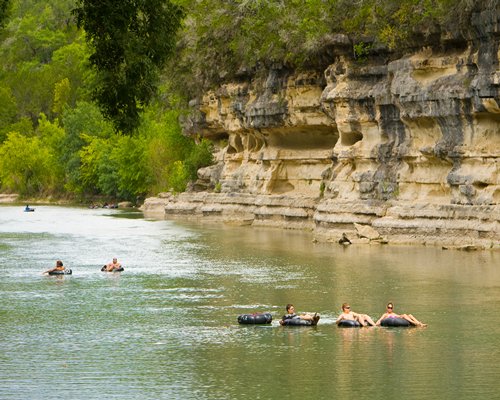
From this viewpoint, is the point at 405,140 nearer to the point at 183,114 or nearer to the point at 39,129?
the point at 183,114

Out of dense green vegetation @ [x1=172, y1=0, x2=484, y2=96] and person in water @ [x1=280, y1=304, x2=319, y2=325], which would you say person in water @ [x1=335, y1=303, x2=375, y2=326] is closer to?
person in water @ [x1=280, y1=304, x2=319, y2=325]

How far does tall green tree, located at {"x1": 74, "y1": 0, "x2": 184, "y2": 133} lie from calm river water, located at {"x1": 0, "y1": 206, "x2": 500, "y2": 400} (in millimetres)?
5966

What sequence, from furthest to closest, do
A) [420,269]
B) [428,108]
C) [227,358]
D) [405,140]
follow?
[405,140] < [428,108] < [420,269] < [227,358]

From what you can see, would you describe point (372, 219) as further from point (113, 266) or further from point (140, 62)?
point (140, 62)

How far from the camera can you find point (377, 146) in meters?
60.1

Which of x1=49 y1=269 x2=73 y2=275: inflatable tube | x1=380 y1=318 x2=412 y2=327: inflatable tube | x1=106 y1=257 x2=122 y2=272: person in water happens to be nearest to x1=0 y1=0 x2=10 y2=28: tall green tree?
x1=380 y1=318 x2=412 y2=327: inflatable tube

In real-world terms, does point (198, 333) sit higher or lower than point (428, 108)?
lower

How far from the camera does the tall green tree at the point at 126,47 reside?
74.8 ft

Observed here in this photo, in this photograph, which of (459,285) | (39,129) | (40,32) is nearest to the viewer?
(459,285)

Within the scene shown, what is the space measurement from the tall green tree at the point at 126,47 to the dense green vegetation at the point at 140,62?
0.02m

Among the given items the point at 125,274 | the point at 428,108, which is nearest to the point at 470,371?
Result: the point at 125,274

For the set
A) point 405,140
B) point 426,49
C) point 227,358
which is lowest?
point 227,358

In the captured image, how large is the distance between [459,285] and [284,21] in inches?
1146

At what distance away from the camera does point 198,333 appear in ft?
108
